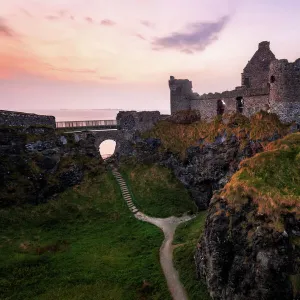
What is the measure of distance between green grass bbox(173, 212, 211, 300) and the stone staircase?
6.29 meters

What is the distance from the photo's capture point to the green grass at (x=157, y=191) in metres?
31.9

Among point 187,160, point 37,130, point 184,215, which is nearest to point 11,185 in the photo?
point 37,130

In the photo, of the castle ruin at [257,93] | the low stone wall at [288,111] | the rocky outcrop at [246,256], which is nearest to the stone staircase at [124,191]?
the rocky outcrop at [246,256]

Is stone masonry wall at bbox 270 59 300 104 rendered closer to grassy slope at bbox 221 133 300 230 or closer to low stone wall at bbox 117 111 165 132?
grassy slope at bbox 221 133 300 230

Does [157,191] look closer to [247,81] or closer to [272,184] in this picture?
[272,184]

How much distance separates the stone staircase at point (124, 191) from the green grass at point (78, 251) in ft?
2.39

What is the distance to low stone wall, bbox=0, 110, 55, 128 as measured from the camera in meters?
31.7

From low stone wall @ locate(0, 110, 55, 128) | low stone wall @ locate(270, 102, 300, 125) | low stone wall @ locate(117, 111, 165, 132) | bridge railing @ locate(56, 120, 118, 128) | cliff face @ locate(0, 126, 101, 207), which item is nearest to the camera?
cliff face @ locate(0, 126, 101, 207)

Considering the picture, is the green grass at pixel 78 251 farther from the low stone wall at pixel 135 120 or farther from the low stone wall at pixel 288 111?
the low stone wall at pixel 288 111

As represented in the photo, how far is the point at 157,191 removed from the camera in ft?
115

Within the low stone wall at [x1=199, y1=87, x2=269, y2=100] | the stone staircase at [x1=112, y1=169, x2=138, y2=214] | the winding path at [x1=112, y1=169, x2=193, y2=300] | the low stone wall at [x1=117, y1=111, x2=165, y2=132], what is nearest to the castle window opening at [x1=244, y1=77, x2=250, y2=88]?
the low stone wall at [x1=199, y1=87, x2=269, y2=100]

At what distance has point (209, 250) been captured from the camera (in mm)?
18547

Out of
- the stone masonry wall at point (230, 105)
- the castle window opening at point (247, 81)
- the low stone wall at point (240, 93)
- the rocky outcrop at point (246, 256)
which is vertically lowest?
the rocky outcrop at point (246, 256)

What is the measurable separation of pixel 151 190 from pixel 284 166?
58.5 ft
